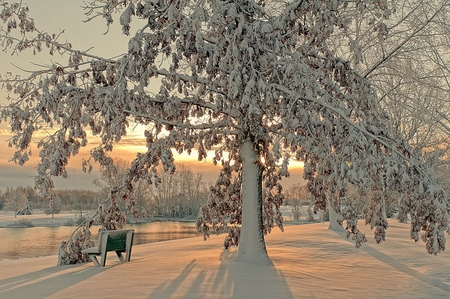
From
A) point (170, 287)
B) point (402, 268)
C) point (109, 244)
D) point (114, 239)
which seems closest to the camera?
point (170, 287)

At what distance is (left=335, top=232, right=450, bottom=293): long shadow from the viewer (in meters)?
8.52

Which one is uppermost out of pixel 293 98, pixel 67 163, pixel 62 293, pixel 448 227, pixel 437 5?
pixel 437 5

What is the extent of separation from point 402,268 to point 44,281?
751cm

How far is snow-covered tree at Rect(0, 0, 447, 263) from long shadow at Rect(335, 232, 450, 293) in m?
0.63

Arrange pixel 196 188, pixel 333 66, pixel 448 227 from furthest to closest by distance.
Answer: pixel 196 188, pixel 333 66, pixel 448 227

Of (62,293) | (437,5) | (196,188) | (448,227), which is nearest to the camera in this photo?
(62,293)

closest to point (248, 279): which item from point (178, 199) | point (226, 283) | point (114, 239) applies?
point (226, 283)

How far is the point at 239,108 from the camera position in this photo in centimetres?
867

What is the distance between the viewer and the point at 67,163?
10.7 m

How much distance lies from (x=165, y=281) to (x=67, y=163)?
446cm

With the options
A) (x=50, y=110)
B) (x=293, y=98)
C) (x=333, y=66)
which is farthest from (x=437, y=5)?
(x=50, y=110)

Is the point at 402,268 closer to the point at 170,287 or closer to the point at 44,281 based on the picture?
the point at 170,287

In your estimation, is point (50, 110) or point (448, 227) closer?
point (448, 227)

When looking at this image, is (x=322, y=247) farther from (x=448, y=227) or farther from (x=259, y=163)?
(x=448, y=227)
